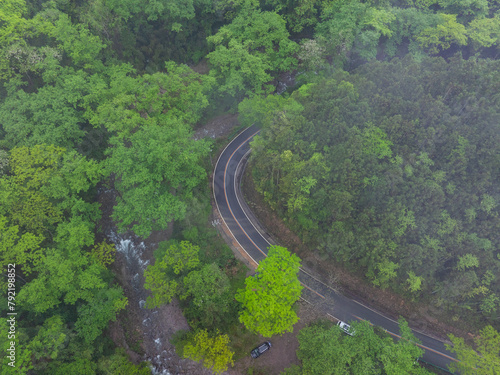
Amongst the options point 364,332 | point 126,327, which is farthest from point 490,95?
point 126,327

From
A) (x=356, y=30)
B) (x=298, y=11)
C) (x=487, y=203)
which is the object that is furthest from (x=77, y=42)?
(x=487, y=203)

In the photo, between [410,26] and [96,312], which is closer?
[96,312]

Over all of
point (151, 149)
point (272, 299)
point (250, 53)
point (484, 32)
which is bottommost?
point (272, 299)

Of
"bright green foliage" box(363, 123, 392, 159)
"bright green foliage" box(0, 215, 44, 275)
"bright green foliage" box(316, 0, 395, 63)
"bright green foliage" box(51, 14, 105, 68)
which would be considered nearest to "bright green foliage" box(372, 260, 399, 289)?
"bright green foliage" box(363, 123, 392, 159)

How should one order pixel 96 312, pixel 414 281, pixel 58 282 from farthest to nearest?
pixel 414 281 < pixel 96 312 < pixel 58 282

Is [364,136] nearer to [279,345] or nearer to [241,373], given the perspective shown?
[279,345]

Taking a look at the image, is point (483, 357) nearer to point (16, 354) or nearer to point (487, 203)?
point (487, 203)

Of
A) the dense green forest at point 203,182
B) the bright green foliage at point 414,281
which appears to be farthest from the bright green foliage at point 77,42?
the bright green foliage at point 414,281
